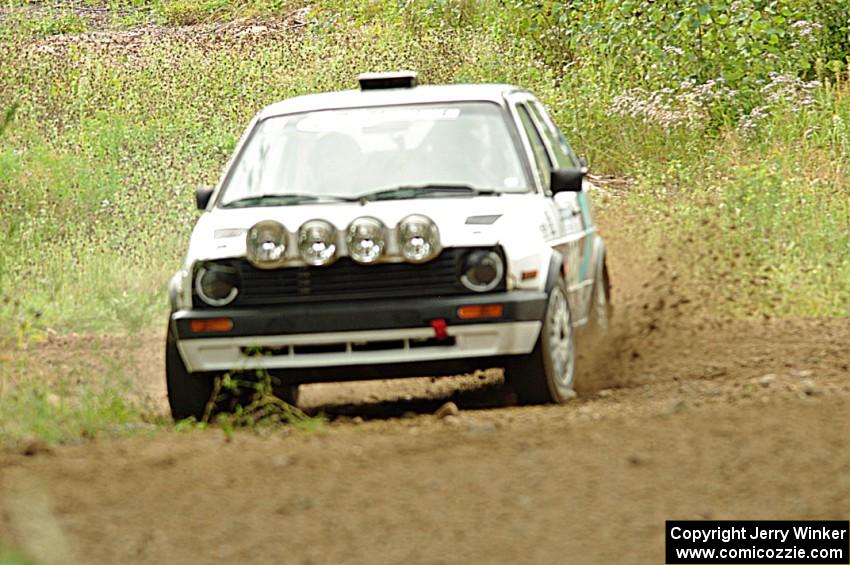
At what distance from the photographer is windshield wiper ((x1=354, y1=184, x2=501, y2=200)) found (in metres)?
8.53

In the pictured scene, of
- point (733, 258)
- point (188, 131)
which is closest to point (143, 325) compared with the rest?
point (733, 258)

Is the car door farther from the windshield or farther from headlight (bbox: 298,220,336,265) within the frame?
headlight (bbox: 298,220,336,265)

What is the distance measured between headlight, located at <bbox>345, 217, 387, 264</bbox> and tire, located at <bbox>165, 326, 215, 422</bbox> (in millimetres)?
989

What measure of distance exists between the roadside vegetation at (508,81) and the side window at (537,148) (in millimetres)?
1927

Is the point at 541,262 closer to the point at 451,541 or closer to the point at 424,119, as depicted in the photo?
the point at 424,119

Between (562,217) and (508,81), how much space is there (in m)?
9.88

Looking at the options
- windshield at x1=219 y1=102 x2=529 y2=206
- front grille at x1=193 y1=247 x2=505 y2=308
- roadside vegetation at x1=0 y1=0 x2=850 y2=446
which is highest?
windshield at x1=219 y1=102 x2=529 y2=206

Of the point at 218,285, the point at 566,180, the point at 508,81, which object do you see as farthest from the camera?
the point at 508,81

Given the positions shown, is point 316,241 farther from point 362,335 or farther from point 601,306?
point 601,306

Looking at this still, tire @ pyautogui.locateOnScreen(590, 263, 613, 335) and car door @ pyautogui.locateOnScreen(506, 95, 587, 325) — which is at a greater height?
car door @ pyautogui.locateOnScreen(506, 95, 587, 325)

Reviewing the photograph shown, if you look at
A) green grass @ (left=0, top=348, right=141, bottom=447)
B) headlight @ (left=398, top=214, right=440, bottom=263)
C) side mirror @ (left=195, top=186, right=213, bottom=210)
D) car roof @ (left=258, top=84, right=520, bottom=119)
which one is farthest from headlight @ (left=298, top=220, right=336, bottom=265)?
car roof @ (left=258, top=84, right=520, bottom=119)

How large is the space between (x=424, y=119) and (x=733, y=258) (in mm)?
4352

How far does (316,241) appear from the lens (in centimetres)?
798

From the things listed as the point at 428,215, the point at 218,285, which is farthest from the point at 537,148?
the point at 218,285
